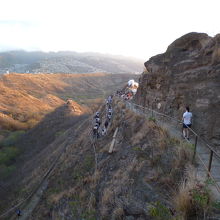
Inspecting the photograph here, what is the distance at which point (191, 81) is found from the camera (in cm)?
1286

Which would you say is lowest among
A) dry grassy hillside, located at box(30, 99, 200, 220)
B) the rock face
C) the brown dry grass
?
dry grassy hillside, located at box(30, 99, 200, 220)

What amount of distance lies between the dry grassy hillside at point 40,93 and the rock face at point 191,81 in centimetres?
4724

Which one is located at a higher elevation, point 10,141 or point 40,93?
point 10,141

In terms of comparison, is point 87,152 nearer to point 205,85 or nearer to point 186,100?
point 186,100

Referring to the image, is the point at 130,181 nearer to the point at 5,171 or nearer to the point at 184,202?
the point at 184,202

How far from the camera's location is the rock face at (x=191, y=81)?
10.7 meters

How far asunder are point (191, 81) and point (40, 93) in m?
106

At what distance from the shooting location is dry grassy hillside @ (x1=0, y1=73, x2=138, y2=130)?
66.0 metres

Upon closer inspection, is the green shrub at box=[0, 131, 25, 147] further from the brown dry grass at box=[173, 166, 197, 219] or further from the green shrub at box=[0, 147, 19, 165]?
the brown dry grass at box=[173, 166, 197, 219]

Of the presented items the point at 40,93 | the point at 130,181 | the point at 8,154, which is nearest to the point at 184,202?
the point at 130,181

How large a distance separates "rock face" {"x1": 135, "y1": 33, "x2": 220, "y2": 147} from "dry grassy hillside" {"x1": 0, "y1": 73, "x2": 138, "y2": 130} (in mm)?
47239

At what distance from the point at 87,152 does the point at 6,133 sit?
4076cm

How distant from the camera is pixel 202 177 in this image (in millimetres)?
7184

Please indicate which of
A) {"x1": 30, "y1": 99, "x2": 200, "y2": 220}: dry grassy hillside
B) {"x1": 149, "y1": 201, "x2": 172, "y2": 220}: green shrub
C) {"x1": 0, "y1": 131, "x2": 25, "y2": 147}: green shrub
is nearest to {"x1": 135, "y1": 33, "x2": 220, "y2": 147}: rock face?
{"x1": 30, "y1": 99, "x2": 200, "y2": 220}: dry grassy hillside
